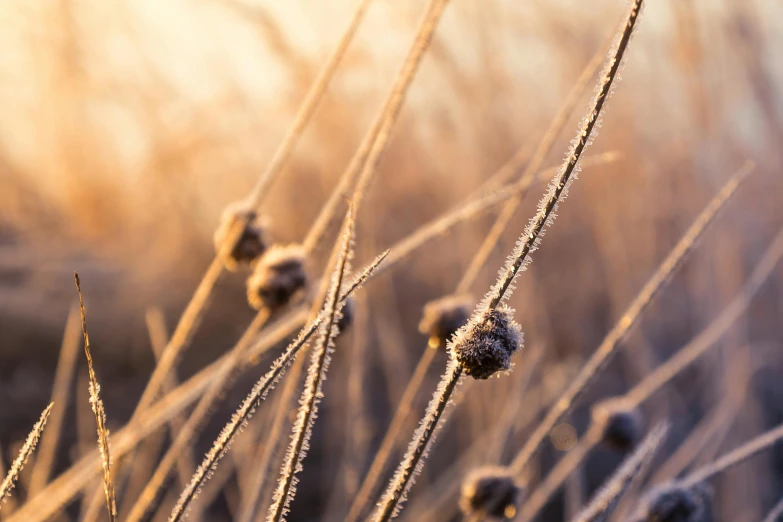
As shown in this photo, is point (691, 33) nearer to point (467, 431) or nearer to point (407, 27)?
point (407, 27)

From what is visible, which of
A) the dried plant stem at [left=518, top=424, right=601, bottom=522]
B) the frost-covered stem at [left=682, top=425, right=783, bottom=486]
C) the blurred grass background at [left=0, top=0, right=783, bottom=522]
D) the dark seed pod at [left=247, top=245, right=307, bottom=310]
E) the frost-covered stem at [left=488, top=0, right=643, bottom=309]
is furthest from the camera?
the blurred grass background at [left=0, top=0, right=783, bottom=522]

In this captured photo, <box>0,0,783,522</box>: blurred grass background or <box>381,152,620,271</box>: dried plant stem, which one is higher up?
<box>0,0,783,522</box>: blurred grass background

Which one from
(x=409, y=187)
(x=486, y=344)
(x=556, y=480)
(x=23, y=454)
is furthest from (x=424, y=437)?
(x=409, y=187)

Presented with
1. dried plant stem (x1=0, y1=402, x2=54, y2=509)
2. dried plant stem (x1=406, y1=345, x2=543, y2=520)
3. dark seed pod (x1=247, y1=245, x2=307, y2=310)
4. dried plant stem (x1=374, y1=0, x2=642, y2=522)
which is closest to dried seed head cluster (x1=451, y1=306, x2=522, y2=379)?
dried plant stem (x1=374, y1=0, x2=642, y2=522)

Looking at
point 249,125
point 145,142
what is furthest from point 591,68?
point 145,142

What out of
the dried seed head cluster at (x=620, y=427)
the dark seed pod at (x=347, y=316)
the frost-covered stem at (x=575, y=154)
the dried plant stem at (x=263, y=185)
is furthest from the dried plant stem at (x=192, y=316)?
the dried seed head cluster at (x=620, y=427)

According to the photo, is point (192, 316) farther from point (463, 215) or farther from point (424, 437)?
point (424, 437)

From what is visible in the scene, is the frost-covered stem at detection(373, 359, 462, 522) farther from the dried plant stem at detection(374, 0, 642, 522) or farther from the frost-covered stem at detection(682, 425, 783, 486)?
the frost-covered stem at detection(682, 425, 783, 486)
